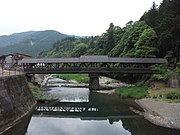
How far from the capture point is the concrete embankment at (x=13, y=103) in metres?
22.0

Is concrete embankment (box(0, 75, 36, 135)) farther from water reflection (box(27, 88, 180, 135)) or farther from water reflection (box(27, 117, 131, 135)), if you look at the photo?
water reflection (box(27, 117, 131, 135))

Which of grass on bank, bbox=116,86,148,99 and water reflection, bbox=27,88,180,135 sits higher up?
grass on bank, bbox=116,86,148,99

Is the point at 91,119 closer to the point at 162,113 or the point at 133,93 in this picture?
the point at 162,113

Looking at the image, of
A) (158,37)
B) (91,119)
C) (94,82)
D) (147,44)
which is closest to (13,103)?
(91,119)

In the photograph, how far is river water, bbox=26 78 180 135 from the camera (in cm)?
2388

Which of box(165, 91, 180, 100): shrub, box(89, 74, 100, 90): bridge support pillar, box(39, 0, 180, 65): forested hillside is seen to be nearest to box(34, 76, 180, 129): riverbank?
box(165, 91, 180, 100): shrub

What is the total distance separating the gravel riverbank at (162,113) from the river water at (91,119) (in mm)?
922

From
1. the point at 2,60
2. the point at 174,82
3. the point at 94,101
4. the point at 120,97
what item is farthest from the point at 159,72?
the point at 2,60

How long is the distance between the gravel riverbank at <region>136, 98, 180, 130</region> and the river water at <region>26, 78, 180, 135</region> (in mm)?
922

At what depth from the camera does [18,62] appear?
5666cm

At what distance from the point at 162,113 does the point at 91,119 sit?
7833 mm

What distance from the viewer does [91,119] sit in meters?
30.2

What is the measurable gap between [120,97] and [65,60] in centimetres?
1575

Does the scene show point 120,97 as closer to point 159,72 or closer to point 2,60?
point 159,72
